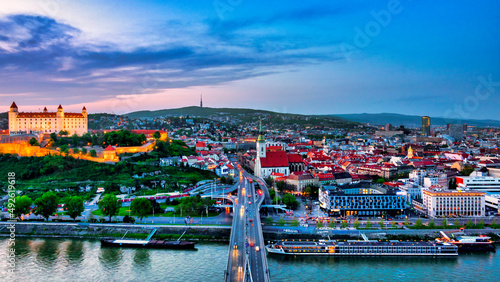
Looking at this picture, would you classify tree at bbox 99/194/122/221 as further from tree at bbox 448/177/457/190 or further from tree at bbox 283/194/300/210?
tree at bbox 448/177/457/190

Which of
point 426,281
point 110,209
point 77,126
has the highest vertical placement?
point 77,126

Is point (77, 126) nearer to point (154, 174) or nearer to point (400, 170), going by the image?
point (154, 174)

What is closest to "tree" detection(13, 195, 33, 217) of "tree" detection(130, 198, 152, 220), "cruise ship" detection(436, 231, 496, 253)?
"tree" detection(130, 198, 152, 220)

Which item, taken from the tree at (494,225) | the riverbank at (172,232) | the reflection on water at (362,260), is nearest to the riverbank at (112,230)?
the riverbank at (172,232)

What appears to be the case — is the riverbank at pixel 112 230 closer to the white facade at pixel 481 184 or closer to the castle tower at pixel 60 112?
the white facade at pixel 481 184

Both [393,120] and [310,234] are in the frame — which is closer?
[310,234]

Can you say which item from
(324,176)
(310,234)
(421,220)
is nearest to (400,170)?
(324,176)
